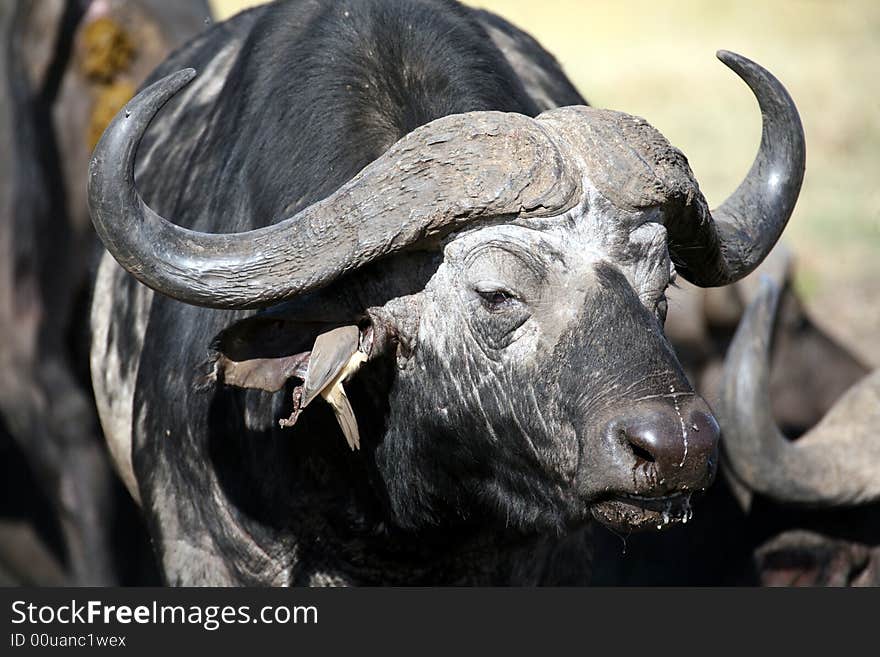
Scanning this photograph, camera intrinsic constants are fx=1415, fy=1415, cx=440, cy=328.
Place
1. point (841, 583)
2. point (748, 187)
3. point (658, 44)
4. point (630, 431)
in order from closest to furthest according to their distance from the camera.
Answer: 1. point (630, 431)
2. point (748, 187)
3. point (841, 583)
4. point (658, 44)

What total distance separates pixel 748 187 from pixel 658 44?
43.1 feet

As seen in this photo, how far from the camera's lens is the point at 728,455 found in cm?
548

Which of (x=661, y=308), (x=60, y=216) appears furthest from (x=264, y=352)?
(x=60, y=216)

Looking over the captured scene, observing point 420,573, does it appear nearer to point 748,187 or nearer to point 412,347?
→ point 412,347

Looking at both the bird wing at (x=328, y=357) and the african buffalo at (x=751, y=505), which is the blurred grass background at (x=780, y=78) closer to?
the african buffalo at (x=751, y=505)

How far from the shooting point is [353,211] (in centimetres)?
324

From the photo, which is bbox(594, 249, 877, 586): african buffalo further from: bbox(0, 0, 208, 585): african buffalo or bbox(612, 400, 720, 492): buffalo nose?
bbox(0, 0, 208, 585): african buffalo

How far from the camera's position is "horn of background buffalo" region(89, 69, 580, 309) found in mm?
3182

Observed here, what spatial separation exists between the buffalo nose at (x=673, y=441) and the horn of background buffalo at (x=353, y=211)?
54 centimetres

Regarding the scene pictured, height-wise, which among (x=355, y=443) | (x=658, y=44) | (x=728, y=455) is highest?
(x=355, y=443)

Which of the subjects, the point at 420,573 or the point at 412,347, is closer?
the point at 412,347

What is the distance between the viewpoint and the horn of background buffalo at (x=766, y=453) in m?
5.37

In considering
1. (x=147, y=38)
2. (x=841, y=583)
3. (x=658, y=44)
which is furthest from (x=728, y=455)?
(x=658, y=44)

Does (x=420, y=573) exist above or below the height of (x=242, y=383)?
below
